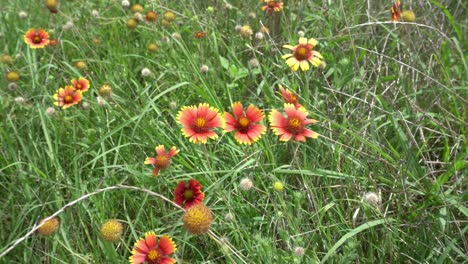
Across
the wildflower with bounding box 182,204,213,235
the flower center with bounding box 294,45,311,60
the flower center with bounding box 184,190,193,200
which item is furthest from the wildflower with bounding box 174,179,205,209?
the flower center with bounding box 294,45,311,60

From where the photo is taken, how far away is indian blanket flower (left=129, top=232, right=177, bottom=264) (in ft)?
3.87

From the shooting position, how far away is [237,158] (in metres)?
1.70

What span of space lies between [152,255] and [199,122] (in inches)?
14.9

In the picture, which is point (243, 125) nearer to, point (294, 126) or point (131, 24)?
point (294, 126)

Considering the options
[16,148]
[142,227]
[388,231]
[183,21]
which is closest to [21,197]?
[16,148]

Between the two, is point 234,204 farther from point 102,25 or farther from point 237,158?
point 102,25

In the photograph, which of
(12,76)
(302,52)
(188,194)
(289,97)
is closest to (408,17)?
(302,52)

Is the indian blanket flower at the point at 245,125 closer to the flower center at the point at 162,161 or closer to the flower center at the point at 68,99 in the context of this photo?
the flower center at the point at 162,161

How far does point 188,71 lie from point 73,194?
2.67 ft

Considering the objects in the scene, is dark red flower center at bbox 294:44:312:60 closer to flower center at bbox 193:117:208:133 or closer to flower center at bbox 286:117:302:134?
flower center at bbox 286:117:302:134

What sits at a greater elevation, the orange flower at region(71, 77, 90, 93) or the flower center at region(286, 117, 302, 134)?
the flower center at region(286, 117, 302, 134)

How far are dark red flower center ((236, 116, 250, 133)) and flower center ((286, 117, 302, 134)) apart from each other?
115mm

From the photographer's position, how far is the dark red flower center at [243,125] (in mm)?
1368

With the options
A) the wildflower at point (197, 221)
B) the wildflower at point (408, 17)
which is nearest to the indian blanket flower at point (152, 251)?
the wildflower at point (197, 221)
